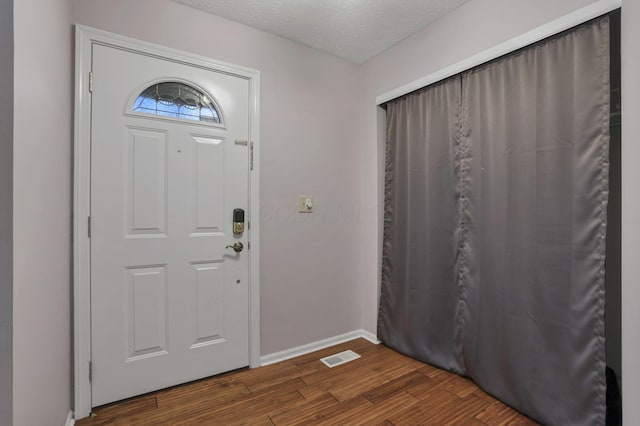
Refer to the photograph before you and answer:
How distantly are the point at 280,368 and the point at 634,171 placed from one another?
2248 millimetres

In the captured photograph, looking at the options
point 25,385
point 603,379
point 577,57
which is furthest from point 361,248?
point 25,385

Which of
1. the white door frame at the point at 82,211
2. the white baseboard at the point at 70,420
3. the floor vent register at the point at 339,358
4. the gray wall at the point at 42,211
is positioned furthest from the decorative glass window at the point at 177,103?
the floor vent register at the point at 339,358

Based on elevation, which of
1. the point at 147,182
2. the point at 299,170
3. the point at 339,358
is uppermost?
the point at 299,170

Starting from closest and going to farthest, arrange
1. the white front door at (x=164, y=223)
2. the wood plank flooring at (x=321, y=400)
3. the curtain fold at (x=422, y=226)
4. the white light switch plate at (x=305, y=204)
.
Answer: the wood plank flooring at (x=321, y=400), the white front door at (x=164, y=223), the curtain fold at (x=422, y=226), the white light switch plate at (x=305, y=204)

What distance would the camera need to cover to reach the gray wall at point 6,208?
2.79 feet

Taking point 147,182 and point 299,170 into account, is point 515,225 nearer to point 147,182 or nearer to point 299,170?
point 299,170

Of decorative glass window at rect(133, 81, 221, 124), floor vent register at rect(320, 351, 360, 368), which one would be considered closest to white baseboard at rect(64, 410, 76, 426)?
floor vent register at rect(320, 351, 360, 368)

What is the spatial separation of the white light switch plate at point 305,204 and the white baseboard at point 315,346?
108 cm

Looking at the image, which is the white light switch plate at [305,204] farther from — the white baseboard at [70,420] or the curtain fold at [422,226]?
the white baseboard at [70,420]

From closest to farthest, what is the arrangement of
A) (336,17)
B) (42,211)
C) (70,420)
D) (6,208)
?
(6,208)
(42,211)
(70,420)
(336,17)

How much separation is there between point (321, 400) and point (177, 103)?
80.6 inches

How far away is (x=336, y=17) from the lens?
6.89 feet

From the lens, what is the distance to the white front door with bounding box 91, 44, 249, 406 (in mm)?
1735

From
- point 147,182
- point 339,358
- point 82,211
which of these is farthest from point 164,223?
point 339,358
